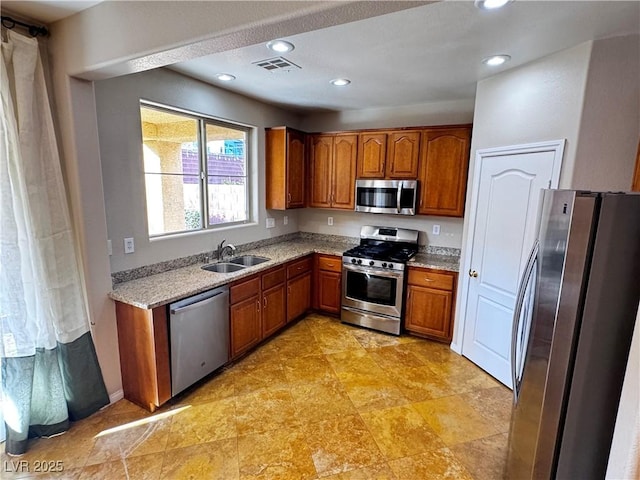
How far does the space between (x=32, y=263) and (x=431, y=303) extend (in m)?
3.32

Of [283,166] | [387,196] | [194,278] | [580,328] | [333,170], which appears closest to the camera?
[580,328]

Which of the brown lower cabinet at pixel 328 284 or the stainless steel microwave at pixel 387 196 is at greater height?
the stainless steel microwave at pixel 387 196

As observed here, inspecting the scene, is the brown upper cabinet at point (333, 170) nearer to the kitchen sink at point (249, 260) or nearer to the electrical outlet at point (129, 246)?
the kitchen sink at point (249, 260)

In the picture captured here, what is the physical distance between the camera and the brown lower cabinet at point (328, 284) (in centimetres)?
398

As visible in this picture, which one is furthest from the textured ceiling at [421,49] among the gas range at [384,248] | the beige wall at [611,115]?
the gas range at [384,248]

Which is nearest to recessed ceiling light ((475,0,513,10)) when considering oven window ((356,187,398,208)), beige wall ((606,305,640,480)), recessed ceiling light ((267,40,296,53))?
recessed ceiling light ((267,40,296,53))

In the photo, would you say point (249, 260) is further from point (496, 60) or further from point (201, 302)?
point (496, 60)

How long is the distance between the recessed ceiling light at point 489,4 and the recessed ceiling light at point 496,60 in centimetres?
77

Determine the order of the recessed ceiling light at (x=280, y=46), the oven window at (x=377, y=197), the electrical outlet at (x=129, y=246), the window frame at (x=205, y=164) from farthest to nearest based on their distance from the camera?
the oven window at (x=377, y=197) < the window frame at (x=205, y=164) < the electrical outlet at (x=129, y=246) < the recessed ceiling light at (x=280, y=46)

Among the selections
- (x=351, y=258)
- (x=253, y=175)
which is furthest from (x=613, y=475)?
(x=253, y=175)

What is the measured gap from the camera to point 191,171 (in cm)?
321

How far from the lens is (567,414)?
4.14 feet

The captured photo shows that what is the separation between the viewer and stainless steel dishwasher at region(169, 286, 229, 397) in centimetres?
239

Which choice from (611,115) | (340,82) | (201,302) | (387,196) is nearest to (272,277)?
(201,302)
